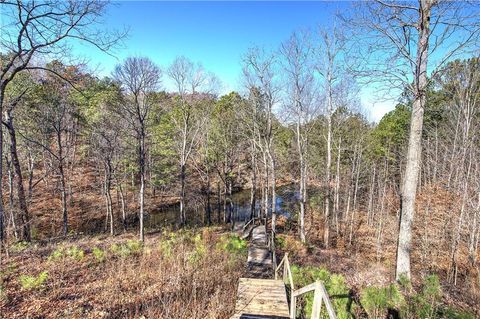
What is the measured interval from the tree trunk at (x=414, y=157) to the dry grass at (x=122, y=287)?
4.03 meters

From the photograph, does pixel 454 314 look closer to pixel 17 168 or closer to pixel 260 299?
pixel 260 299

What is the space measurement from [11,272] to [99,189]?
22.1 meters

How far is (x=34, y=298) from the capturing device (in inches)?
224

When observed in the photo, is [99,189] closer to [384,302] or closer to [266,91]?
[266,91]

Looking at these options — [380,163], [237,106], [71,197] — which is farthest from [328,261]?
[71,197]

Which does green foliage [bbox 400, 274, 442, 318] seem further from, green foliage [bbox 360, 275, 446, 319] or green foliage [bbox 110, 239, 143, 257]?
green foliage [bbox 110, 239, 143, 257]

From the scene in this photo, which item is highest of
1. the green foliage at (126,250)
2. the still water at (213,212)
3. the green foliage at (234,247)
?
the green foliage at (126,250)

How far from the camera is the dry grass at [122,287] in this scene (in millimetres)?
5062

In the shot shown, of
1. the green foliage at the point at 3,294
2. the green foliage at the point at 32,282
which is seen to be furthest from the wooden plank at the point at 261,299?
the green foliage at the point at 3,294

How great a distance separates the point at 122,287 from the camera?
620 cm

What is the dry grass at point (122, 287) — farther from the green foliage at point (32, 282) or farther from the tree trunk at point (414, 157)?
the tree trunk at point (414, 157)

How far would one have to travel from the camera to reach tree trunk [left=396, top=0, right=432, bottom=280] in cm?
564

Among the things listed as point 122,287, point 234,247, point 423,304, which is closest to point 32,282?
point 122,287

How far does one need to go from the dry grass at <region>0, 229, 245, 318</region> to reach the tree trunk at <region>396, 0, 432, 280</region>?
13.2 feet
